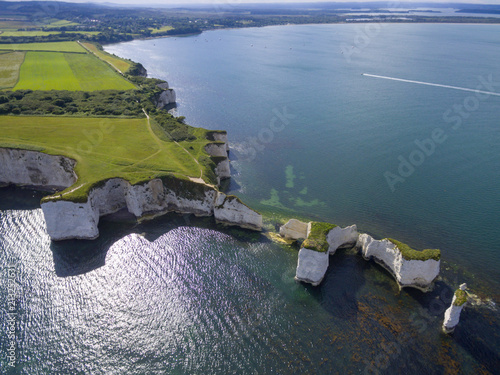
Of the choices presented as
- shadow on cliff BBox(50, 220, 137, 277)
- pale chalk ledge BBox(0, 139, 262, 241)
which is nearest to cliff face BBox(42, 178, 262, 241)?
pale chalk ledge BBox(0, 139, 262, 241)

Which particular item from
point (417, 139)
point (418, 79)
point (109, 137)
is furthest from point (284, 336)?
point (418, 79)

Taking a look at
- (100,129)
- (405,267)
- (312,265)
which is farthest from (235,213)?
(100,129)

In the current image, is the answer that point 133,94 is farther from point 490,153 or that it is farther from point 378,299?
point 490,153

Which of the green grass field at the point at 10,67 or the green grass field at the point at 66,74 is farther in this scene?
the green grass field at the point at 66,74

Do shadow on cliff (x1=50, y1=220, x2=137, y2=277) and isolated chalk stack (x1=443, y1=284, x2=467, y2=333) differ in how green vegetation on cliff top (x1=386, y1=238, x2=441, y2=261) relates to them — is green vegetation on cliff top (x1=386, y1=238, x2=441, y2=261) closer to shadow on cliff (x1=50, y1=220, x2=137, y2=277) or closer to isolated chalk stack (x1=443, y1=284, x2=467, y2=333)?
isolated chalk stack (x1=443, y1=284, x2=467, y2=333)

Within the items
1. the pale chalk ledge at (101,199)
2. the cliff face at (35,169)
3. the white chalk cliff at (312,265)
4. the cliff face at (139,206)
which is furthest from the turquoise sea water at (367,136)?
the cliff face at (35,169)

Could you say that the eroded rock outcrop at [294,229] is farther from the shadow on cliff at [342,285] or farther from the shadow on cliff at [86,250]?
the shadow on cliff at [86,250]
